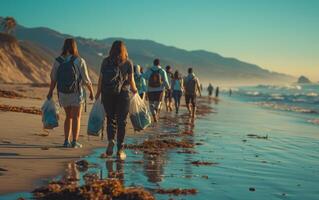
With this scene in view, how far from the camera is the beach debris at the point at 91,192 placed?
4480mm

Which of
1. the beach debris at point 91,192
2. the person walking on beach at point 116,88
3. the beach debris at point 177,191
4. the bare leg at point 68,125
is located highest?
the person walking on beach at point 116,88

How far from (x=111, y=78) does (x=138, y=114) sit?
936 millimetres

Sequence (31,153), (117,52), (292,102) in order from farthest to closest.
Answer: (292,102)
(117,52)
(31,153)

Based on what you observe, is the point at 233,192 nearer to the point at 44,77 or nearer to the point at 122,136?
the point at 122,136

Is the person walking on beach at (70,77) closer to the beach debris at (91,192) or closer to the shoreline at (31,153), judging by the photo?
the shoreline at (31,153)

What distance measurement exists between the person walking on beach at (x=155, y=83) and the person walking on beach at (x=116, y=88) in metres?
6.22

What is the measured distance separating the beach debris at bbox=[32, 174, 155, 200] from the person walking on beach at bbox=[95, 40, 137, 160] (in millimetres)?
2272

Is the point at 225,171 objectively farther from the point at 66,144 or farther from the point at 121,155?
the point at 66,144

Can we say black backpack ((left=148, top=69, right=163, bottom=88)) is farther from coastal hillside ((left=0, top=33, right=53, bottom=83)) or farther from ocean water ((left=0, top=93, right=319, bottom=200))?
coastal hillside ((left=0, top=33, right=53, bottom=83))

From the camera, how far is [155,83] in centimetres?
1372

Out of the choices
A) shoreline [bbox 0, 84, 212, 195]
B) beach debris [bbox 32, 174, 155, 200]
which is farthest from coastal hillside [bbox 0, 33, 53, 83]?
beach debris [bbox 32, 174, 155, 200]

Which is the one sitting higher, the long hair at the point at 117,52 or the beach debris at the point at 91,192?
the long hair at the point at 117,52

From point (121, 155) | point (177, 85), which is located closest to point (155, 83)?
point (177, 85)

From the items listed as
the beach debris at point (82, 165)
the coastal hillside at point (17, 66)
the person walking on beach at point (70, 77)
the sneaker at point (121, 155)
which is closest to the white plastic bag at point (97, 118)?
the person walking on beach at point (70, 77)
